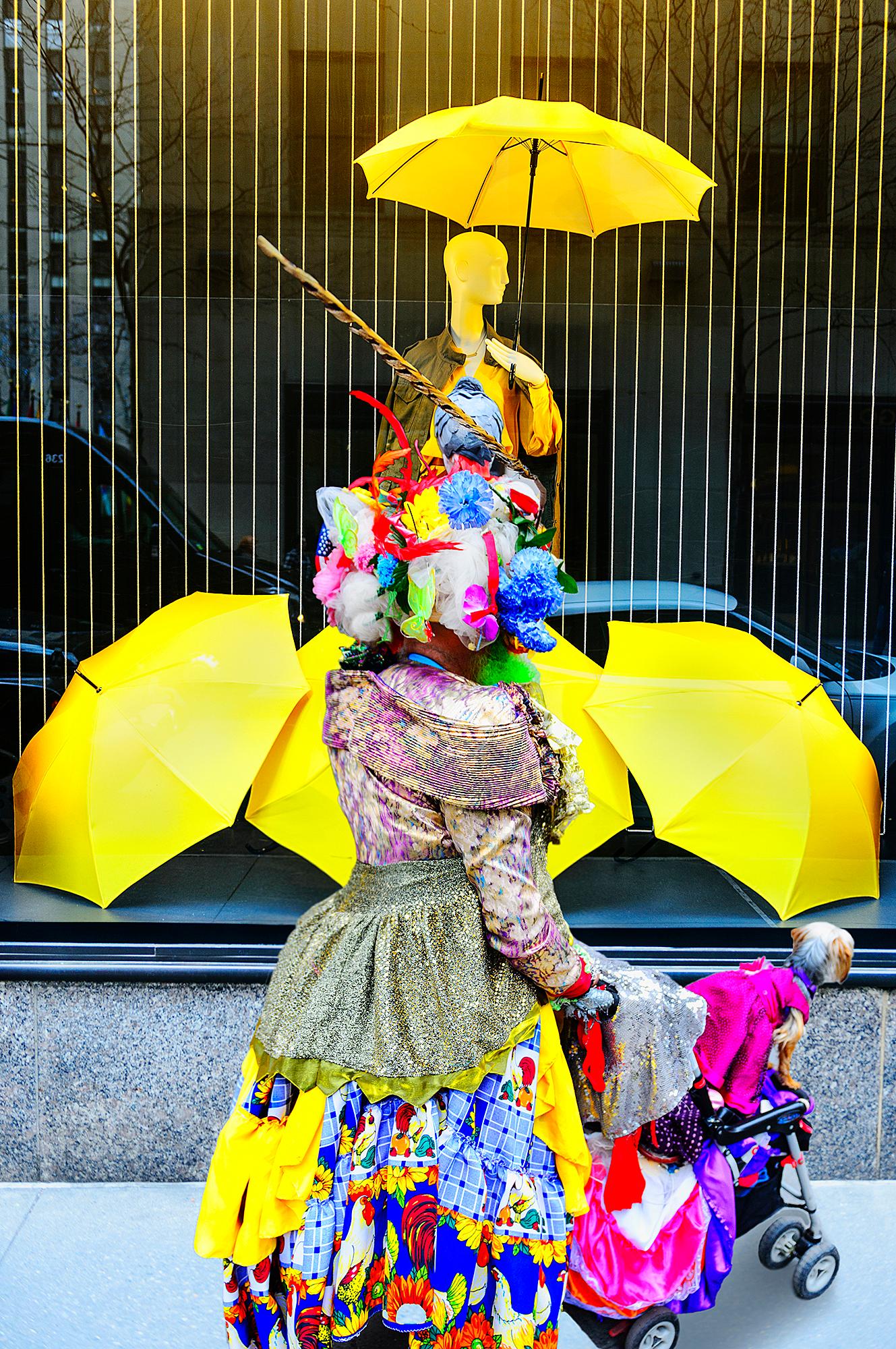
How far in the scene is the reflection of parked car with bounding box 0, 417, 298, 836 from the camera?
14.4ft

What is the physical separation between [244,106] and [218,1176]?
3.36m

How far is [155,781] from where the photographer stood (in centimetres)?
417

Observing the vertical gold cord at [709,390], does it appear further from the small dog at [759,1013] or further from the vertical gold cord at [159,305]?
the vertical gold cord at [159,305]

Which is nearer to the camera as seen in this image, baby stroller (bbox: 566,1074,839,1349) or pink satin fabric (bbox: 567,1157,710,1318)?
pink satin fabric (bbox: 567,1157,710,1318)

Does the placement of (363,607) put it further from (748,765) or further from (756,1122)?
(748,765)

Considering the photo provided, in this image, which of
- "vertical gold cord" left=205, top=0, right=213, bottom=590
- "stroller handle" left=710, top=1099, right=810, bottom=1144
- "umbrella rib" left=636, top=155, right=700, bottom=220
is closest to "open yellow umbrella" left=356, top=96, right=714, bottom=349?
"umbrella rib" left=636, top=155, right=700, bottom=220

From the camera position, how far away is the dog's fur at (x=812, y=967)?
9.83 feet

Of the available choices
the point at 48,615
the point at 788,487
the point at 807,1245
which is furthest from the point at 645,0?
the point at 807,1245

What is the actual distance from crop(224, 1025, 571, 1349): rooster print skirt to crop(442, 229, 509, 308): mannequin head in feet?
8.15

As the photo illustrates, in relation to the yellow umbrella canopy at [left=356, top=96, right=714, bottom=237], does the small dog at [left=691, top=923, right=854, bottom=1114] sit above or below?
below

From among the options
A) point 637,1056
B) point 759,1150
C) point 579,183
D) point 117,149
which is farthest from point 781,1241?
point 117,149

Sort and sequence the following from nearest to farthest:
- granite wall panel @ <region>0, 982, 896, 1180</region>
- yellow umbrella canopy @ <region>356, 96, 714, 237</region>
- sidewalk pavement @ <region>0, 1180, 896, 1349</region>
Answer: sidewalk pavement @ <region>0, 1180, 896, 1349</region>, yellow umbrella canopy @ <region>356, 96, 714, 237</region>, granite wall panel @ <region>0, 982, 896, 1180</region>

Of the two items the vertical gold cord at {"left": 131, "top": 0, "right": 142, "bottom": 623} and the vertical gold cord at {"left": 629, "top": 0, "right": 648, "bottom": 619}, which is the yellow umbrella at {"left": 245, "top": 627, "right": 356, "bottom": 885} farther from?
the vertical gold cord at {"left": 629, "top": 0, "right": 648, "bottom": 619}

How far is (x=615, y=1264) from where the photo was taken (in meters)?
2.77
